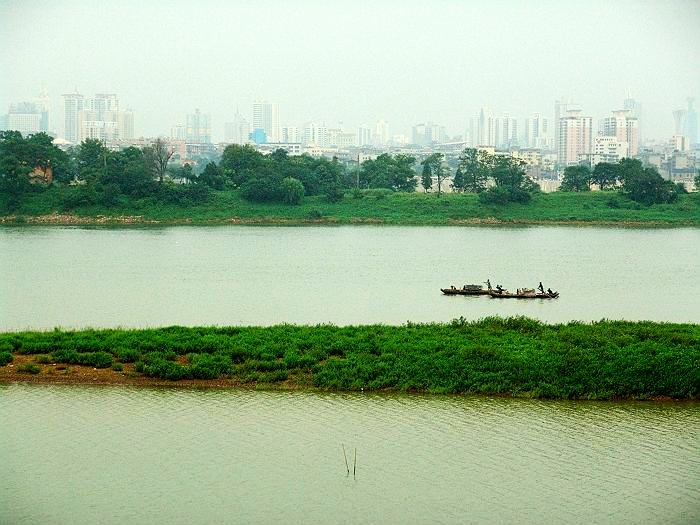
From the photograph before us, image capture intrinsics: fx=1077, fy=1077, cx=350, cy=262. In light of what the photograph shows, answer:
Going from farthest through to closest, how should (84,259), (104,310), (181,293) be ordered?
(84,259) < (181,293) < (104,310)

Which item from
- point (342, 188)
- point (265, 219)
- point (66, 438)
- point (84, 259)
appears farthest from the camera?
point (342, 188)

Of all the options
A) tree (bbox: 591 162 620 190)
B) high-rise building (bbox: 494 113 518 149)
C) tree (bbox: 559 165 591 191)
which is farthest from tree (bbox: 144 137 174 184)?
high-rise building (bbox: 494 113 518 149)

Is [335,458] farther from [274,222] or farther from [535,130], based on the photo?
[535,130]

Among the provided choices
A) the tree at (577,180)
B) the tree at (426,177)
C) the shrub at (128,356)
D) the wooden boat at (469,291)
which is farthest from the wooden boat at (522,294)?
the tree at (577,180)

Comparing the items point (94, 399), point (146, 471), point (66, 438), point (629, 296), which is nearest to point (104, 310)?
point (94, 399)

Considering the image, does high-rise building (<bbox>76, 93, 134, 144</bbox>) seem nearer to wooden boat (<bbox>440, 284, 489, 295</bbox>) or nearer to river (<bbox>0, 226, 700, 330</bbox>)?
river (<bbox>0, 226, 700, 330</bbox>)

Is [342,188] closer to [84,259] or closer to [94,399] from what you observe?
[84,259]
